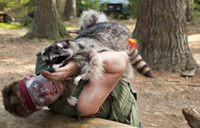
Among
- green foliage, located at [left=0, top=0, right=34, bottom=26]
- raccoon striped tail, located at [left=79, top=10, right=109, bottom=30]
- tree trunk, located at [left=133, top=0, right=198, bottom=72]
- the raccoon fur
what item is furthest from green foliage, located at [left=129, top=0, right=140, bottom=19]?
the raccoon fur

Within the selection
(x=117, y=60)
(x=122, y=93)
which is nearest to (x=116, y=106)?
(x=122, y=93)

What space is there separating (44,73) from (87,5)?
46.4 feet

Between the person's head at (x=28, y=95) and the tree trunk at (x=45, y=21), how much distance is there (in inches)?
260

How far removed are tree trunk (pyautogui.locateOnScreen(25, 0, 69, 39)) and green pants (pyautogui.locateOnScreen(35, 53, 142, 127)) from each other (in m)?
6.23

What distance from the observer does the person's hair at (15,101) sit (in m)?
1.98

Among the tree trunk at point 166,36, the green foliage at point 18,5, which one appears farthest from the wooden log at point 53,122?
the green foliage at point 18,5

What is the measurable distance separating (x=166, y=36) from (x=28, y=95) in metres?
4.14

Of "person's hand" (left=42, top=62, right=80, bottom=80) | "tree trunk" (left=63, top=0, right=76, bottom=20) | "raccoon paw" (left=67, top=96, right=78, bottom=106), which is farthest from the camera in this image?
"tree trunk" (left=63, top=0, right=76, bottom=20)

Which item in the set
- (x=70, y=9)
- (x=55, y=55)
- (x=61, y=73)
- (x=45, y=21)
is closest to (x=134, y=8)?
(x=70, y=9)

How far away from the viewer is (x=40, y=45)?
7.79 meters

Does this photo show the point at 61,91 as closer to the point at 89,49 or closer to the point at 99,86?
the point at 99,86

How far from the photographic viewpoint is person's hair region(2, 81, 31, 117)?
198 centimetres

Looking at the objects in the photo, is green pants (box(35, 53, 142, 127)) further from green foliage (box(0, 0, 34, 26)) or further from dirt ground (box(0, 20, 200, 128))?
green foliage (box(0, 0, 34, 26))

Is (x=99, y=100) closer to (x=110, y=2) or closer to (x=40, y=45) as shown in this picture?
(x=40, y=45)
